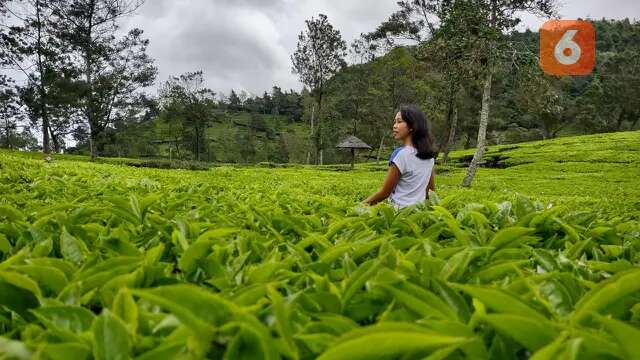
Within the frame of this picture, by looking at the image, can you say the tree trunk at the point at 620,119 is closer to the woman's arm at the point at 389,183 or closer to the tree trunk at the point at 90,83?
the tree trunk at the point at 90,83

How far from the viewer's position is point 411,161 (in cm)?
438

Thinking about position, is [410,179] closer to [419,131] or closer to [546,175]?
[419,131]

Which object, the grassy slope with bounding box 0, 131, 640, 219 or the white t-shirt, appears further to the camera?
the grassy slope with bounding box 0, 131, 640, 219

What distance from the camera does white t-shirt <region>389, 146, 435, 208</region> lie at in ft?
14.3

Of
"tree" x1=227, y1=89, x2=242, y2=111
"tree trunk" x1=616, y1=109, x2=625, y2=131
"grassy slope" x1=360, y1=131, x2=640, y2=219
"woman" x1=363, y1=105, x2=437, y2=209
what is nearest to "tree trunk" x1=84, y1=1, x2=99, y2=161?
"grassy slope" x1=360, y1=131, x2=640, y2=219

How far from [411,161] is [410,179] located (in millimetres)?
154

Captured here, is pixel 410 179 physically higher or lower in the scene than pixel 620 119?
lower

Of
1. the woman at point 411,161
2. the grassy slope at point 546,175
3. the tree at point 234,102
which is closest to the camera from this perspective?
the woman at point 411,161

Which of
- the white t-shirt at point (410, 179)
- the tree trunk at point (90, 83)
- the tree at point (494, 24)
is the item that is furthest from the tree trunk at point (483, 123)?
the tree trunk at point (90, 83)

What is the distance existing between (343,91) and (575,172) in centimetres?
2654

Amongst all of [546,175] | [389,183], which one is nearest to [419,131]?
[389,183]

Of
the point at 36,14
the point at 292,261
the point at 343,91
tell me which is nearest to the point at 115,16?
the point at 36,14

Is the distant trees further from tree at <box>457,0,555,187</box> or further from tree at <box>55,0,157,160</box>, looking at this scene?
tree at <box>457,0,555,187</box>

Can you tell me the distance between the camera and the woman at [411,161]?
14.1ft
